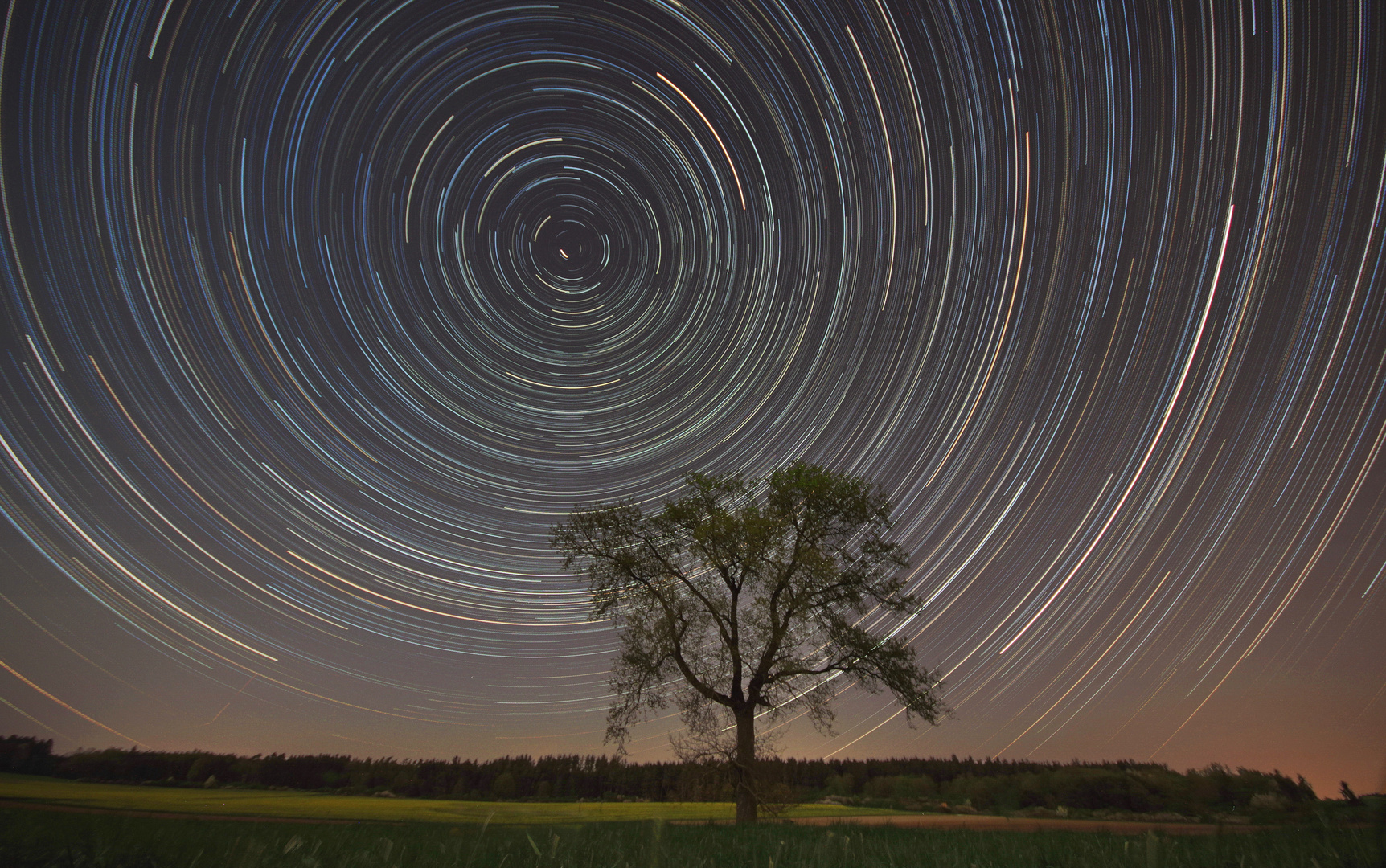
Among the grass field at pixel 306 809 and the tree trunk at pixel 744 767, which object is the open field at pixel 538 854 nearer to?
the grass field at pixel 306 809

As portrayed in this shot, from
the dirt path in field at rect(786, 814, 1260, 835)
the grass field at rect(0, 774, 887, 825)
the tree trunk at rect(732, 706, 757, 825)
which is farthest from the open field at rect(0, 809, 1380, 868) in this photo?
the tree trunk at rect(732, 706, 757, 825)

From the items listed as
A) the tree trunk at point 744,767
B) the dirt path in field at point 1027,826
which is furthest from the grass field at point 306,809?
the dirt path in field at point 1027,826

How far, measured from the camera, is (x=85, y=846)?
2.33 m

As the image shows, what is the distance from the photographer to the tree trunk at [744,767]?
52.6 feet

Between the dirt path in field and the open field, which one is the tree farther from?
the open field

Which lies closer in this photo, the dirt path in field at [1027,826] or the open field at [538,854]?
the open field at [538,854]

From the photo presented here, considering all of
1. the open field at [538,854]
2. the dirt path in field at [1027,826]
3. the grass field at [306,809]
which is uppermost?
the grass field at [306,809]

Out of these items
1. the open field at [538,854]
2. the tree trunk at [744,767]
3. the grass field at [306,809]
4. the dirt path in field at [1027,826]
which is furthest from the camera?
the tree trunk at [744,767]

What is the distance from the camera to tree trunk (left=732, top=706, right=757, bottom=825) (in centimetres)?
1605

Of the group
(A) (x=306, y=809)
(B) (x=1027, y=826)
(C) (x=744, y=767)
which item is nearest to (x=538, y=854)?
(B) (x=1027, y=826)

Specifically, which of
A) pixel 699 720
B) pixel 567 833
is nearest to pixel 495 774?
pixel 699 720

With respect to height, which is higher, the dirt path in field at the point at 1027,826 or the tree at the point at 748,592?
the tree at the point at 748,592

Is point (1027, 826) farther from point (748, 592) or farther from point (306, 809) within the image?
point (306, 809)

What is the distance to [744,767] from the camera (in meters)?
16.5
